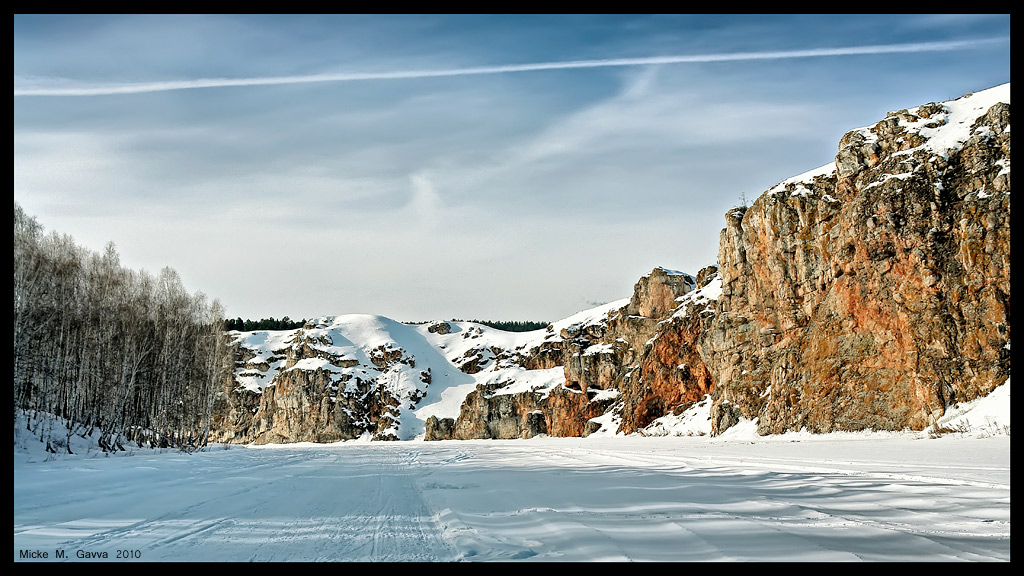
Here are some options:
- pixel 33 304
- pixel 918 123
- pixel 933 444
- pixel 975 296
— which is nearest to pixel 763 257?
pixel 918 123

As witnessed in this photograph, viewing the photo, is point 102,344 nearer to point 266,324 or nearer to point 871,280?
point 871,280

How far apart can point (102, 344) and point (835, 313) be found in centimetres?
3951

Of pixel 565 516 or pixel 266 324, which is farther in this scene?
pixel 266 324

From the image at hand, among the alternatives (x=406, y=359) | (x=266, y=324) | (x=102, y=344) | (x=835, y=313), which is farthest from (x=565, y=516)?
(x=266, y=324)

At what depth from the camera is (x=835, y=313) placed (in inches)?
1352

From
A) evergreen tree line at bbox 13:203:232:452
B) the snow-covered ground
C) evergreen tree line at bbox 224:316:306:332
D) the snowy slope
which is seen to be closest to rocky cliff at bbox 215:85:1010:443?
the snow-covered ground

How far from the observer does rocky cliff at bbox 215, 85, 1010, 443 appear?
790 inches

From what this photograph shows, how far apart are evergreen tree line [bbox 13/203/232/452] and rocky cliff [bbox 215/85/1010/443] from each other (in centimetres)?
2660

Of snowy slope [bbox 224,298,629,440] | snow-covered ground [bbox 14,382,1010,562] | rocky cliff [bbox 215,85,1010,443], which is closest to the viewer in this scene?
snow-covered ground [bbox 14,382,1010,562]

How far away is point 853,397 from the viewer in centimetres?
3052

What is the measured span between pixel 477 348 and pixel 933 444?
401 feet

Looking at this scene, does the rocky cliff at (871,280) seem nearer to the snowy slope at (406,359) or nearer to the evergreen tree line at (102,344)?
the evergreen tree line at (102,344)

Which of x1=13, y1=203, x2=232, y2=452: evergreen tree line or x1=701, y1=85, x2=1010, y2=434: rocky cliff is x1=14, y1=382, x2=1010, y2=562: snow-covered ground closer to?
x1=701, y1=85, x2=1010, y2=434: rocky cliff

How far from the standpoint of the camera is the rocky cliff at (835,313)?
2006cm
